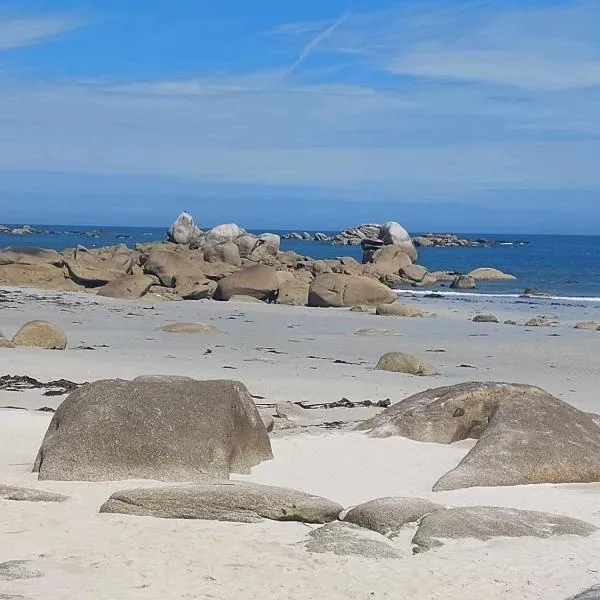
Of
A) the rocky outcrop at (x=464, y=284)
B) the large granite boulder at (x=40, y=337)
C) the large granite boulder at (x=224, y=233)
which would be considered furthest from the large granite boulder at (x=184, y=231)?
the large granite boulder at (x=40, y=337)

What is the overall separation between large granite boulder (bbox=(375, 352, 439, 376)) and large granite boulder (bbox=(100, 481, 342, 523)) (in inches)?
354

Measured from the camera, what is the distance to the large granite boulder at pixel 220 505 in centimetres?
714

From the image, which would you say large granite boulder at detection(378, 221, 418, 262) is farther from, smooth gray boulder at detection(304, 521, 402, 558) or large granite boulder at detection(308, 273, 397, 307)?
smooth gray boulder at detection(304, 521, 402, 558)

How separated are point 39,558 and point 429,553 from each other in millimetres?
2377

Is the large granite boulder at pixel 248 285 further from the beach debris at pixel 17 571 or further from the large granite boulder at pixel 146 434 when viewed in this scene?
the beach debris at pixel 17 571

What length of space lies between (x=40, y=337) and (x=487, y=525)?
40.1 feet

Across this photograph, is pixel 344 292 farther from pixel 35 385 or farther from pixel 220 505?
pixel 220 505

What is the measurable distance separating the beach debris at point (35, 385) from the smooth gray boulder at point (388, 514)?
268 inches

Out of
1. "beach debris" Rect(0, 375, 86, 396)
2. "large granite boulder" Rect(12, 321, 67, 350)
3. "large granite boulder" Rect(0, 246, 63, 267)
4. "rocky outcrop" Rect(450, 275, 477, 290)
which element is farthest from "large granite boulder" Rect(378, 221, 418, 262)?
"beach debris" Rect(0, 375, 86, 396)

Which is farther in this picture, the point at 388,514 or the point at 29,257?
the point at 29,257

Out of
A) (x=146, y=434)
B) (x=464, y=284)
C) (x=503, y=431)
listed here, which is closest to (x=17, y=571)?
(x=146, y=434)

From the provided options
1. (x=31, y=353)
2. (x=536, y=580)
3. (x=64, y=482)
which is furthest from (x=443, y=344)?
(x=536, y=580)

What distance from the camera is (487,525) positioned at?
7.00m

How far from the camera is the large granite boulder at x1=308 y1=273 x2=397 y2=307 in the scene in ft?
105
